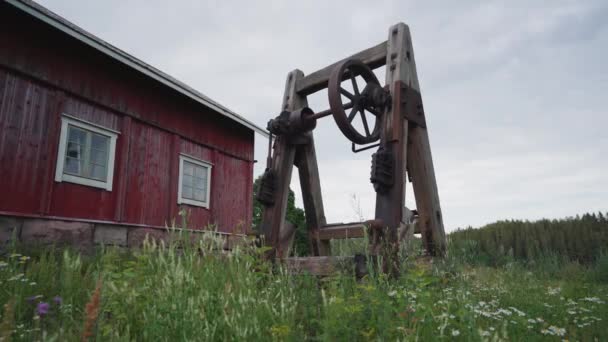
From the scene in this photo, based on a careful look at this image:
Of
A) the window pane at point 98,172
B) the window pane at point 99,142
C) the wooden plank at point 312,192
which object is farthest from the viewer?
the window pane at point 99,142

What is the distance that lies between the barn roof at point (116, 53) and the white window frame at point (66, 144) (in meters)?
1.47

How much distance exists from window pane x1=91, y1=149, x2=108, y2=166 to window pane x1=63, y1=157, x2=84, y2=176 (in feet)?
0.90

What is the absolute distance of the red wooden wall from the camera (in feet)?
22.2

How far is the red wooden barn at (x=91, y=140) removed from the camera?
6750 mm

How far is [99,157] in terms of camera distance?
8.13m

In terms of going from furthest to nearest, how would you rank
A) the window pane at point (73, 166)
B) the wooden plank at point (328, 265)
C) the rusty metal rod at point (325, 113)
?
the window pane at point (73, 166)
the rusty metal rod at point (325, 113)
the wooden plank at point (328, 265)

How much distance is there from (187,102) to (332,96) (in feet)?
24.2

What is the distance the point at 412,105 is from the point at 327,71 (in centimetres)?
114

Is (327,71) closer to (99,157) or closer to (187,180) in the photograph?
(99,157)

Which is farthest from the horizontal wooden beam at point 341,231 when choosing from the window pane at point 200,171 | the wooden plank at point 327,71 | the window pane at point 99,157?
the window pane at point 200,171

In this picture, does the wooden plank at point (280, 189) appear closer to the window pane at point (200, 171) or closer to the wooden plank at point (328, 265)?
the wooden plank at point (328, 265)

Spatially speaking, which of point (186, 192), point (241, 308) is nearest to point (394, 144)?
point (241, 308)

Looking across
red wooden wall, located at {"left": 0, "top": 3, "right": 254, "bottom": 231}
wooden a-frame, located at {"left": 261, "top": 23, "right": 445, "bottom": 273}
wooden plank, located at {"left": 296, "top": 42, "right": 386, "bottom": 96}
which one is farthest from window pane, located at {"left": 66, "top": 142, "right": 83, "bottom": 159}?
wooden plank, located at {"left": 296, "top": 42, "right": 386, "bottom": 96}

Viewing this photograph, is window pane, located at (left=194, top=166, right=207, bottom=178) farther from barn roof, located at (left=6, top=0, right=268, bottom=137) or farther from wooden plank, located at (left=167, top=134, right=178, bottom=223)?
barn roof, located at (left=6, top=0, right=268, bottom=137)
